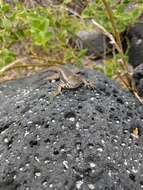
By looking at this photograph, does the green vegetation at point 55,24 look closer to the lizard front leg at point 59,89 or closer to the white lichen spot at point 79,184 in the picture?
the lizard front leg at point 59,89

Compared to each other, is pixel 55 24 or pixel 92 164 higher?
pixel 55 24

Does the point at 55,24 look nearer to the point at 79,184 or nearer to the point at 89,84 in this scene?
the point at 89,84

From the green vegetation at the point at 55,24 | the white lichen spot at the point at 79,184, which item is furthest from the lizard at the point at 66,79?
the white lichen spot at the point at 79,184

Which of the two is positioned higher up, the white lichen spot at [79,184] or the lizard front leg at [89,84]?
the lizard front leg at [89,84]

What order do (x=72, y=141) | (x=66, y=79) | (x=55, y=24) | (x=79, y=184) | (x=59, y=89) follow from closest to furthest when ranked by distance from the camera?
1. (x=79, y=184)
2. (x=72, y=141)
3. (x=59, y=89)
4. (x=66, y=79)
5. (x=55, y=24)

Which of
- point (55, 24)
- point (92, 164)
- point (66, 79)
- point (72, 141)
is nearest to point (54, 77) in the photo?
point (66, 79)

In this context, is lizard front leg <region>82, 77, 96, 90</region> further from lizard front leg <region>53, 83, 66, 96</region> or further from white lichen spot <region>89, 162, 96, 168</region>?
white lichen spot <region>89, 162, 96, 168</region>
